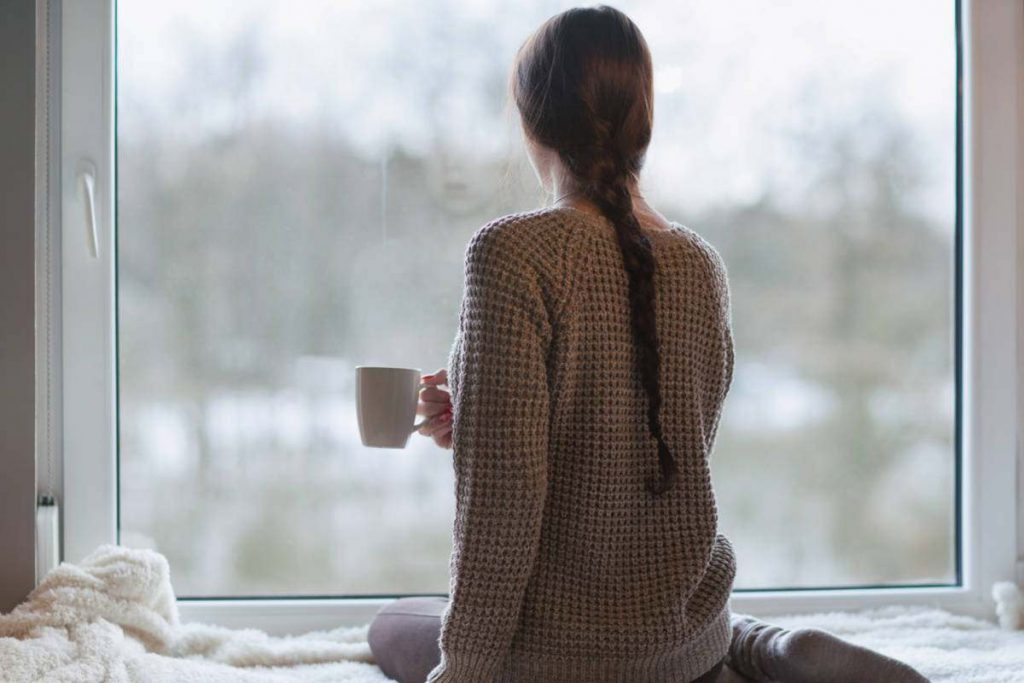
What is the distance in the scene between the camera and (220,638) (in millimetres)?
1361

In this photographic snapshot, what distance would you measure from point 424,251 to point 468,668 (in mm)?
762

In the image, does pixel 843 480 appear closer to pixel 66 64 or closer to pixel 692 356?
pixel 692 356

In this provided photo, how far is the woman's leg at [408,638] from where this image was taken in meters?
1.23

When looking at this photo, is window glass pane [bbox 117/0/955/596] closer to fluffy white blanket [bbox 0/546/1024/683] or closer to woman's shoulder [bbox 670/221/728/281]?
fluffy white blanket [bbox 0/546/1024/683]

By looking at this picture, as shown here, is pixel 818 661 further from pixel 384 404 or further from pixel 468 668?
pixel 384 404

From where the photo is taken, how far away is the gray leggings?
48.3 inches

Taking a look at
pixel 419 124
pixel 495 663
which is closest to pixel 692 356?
pixel 495 663

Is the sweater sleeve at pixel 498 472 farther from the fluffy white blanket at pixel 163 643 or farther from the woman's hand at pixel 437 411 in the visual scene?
the fluffy white blanket at pixel 163 643

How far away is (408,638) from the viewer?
4.13 feet

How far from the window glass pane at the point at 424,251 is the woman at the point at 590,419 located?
46 cm

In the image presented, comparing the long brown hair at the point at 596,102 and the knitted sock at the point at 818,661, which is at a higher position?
the long brown hair at the point at 596,102

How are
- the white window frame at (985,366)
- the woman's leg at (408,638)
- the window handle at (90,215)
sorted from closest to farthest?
the woman's leg at (408,638)
the window handle at (90,215)
the white window frame at (985,366)

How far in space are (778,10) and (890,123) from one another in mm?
258

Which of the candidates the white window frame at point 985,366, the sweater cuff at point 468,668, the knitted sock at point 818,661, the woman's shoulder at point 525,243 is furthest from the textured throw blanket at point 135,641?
the woman's shoulder at point 525,243
